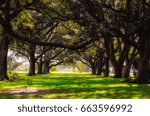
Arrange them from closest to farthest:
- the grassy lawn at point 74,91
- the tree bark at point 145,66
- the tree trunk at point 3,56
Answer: the grassy lawn at point 74,91 < the tree bark at point 145,66 < the tree trunk at point 3,56

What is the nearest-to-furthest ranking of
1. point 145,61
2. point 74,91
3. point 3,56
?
point 74,91 → point 145,61 → point 3,56

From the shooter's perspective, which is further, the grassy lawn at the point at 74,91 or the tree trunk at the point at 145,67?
the tree trunk at the point at 145,67

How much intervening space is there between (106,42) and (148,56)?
13.6 meters

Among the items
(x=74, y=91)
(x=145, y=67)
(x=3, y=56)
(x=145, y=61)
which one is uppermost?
(x=3, y=56)

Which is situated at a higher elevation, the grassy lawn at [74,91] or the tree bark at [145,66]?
the tree bark at [145,66]

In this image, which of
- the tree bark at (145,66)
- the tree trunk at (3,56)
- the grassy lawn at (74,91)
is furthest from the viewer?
the tree trunk at (3,56)

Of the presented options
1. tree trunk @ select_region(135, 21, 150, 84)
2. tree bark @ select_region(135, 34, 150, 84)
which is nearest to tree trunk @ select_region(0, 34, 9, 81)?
tree trunk @ select_region(135, 21, 150, 84)

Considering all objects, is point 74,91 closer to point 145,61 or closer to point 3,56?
point 145,61

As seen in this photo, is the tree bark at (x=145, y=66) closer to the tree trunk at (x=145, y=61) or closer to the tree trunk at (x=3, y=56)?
the tree trunk at (x=145, y=61)

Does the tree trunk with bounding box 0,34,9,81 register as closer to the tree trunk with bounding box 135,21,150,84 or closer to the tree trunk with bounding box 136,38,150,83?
the tree trunk with bounding box 135,21,150,84

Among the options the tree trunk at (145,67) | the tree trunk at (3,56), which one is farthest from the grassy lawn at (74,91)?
the tree trunk at (3,56)

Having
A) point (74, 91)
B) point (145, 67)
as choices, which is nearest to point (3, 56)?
point (145, 67)

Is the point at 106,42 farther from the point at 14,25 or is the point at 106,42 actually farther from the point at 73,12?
the point at 73,12

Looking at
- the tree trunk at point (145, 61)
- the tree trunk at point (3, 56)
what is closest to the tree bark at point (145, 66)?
the tree trunk at point (145, 61)
